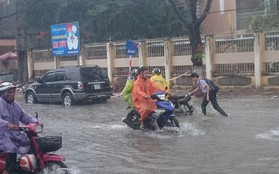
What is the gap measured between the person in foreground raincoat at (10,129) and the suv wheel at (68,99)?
536 inches

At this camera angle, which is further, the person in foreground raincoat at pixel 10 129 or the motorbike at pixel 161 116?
the motorbike at pixel 161 116

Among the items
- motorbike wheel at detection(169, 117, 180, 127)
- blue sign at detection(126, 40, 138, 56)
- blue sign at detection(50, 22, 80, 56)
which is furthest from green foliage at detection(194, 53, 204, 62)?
motorbike wheel at detection(169, 117, 180, 127)

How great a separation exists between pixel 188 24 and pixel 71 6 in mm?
17379

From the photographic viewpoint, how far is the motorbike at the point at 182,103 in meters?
15.1

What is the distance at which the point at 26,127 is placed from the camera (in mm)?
6957

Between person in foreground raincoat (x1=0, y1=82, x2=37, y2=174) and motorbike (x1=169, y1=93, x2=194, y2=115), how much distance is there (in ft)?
25.8

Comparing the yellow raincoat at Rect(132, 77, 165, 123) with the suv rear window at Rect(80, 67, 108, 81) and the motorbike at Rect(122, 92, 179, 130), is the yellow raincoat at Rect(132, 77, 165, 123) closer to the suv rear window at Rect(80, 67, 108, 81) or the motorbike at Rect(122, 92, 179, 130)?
the motorbike at Rect(122, 92, 179, 130)

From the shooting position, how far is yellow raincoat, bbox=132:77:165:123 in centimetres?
1184

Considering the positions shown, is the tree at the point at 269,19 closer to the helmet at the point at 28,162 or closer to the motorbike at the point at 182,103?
the motorbike at the point at 182,103

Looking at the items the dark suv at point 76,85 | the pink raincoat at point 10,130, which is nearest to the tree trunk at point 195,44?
the dark suv at point 76,85

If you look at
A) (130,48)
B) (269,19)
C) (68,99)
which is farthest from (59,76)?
(269,19)

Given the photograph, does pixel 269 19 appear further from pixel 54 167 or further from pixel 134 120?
pixel 54 167

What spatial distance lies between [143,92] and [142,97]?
216 millimetres

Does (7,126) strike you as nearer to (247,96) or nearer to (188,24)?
(247,96)
